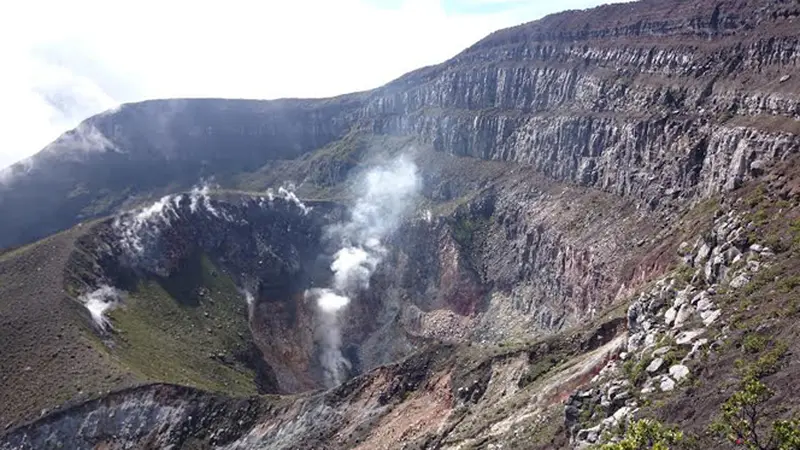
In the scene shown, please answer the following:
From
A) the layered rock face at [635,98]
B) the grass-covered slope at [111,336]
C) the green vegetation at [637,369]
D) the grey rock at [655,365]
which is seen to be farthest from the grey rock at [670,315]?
the grass-covered slope at [111,336]

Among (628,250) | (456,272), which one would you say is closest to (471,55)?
(456,272)

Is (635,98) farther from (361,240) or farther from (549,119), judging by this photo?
(361,240)

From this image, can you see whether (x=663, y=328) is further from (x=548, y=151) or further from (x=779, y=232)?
(x=548, y=151)

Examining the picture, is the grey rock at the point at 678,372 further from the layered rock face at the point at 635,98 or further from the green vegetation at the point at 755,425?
the layered rock face at the point at 635,98

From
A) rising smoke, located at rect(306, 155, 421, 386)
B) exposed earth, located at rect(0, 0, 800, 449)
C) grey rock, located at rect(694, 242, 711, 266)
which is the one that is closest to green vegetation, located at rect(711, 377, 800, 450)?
exposed earth, located at rect(0, 0, 800, 449)

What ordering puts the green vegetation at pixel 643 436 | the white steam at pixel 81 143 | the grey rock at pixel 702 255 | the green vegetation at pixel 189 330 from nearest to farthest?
the green vegetation at pixel 643 436
the grey rock at pixel 702 255
the green vegetation at pixel 189 330
the white steam at pixel 81 143

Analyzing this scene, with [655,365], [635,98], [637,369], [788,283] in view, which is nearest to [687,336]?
[655,365]

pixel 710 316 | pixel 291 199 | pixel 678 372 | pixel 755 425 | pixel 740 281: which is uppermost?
pixel 755 425
